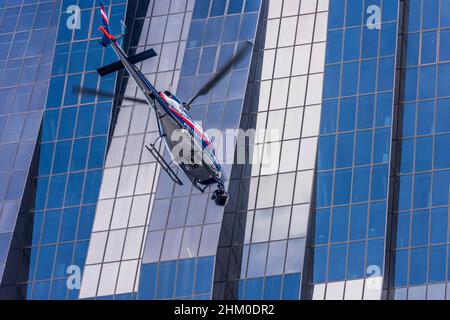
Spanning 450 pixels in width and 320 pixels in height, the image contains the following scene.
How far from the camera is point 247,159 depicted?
106250 mm

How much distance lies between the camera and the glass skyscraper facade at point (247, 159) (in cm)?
10038

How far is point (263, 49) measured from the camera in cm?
11156

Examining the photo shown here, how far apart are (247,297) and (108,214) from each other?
14247mm

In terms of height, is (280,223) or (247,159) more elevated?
(247,159)

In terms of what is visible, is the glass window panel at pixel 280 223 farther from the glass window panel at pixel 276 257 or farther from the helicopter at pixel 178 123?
the helicopter at pixel 178 123

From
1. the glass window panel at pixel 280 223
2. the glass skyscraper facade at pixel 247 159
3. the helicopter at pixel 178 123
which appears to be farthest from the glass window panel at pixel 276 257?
the helicopter at pixel 178 123

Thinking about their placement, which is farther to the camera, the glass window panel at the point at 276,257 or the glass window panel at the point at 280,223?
the glass window panel at the point at 280,223

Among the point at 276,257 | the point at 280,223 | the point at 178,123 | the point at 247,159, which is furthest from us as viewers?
the point at 247,159

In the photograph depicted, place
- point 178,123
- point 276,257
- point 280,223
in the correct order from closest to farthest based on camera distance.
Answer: point 178,123 → point 276,257 → point 280,223

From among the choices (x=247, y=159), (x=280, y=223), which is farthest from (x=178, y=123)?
(x=247, y=159)

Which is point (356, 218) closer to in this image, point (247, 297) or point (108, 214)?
point (247, 297)

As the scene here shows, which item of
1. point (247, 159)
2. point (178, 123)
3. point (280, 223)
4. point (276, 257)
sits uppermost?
point (178, 123)

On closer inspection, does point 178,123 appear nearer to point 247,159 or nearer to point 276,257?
point 276,257
